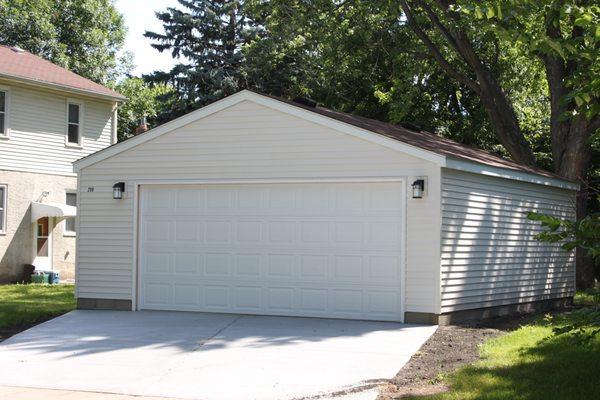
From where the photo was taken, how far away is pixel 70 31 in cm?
3578

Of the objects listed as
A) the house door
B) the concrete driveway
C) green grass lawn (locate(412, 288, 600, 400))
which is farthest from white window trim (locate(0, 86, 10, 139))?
green grass lawn (locate(412, 288, 600, 400))

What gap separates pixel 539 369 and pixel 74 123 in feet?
57.3

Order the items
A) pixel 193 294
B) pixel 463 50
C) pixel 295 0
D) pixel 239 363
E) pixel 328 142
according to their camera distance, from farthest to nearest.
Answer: pixel 295 0, pixel 463 50, pixel 193 294, pixel 328 142, pixel 239 363

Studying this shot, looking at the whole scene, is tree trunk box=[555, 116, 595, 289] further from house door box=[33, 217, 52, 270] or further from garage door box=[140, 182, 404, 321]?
house door box=[33, 217, 52, 270]

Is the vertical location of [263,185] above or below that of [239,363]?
above

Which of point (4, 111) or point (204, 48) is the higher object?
point (204, 48)

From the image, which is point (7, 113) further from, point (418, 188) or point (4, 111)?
point (418, 188)

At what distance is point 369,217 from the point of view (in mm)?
12469

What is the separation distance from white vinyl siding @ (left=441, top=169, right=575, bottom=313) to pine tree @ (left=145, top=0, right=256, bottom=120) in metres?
18.3

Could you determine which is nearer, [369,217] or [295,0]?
[369,217]

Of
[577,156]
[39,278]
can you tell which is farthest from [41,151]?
[577,156]

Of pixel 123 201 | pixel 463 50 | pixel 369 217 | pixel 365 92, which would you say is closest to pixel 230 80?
pixel 365 92

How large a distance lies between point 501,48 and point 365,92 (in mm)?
5082

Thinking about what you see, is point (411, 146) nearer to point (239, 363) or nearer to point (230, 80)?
point (239, 363)
